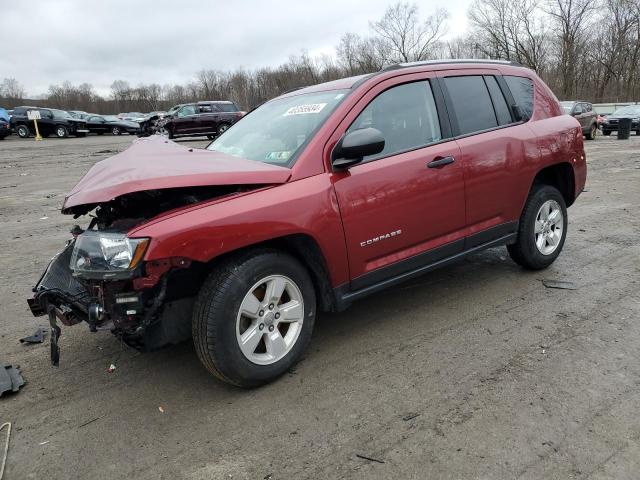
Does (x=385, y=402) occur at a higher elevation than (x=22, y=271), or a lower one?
lower

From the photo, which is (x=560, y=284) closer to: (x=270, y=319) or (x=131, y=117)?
(x=270, y=319)

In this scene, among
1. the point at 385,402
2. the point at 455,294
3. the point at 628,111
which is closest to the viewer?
the point at 385,402

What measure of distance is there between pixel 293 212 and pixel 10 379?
2117 millimetres

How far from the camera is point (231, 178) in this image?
2.80m

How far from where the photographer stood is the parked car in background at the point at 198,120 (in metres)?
24.5

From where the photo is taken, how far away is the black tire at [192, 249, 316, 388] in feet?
8.78

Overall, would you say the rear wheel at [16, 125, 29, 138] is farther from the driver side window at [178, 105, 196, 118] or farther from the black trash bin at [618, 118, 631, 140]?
the black trash bin at [618, 118, 631, 140]

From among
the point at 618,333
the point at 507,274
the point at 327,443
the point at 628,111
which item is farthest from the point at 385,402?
the point at 628,111

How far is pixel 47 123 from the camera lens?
29875 mm

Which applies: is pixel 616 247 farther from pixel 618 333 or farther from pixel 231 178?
pixel 231 178

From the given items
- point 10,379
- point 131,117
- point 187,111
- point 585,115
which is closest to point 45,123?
point 187,111

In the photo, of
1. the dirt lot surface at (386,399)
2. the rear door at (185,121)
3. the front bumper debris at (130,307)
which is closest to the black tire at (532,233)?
the dirt lot surface at (386,399)

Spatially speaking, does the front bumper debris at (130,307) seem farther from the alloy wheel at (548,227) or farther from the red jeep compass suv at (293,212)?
the alloy wheel at (548,227)

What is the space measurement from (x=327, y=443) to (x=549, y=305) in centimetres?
238
